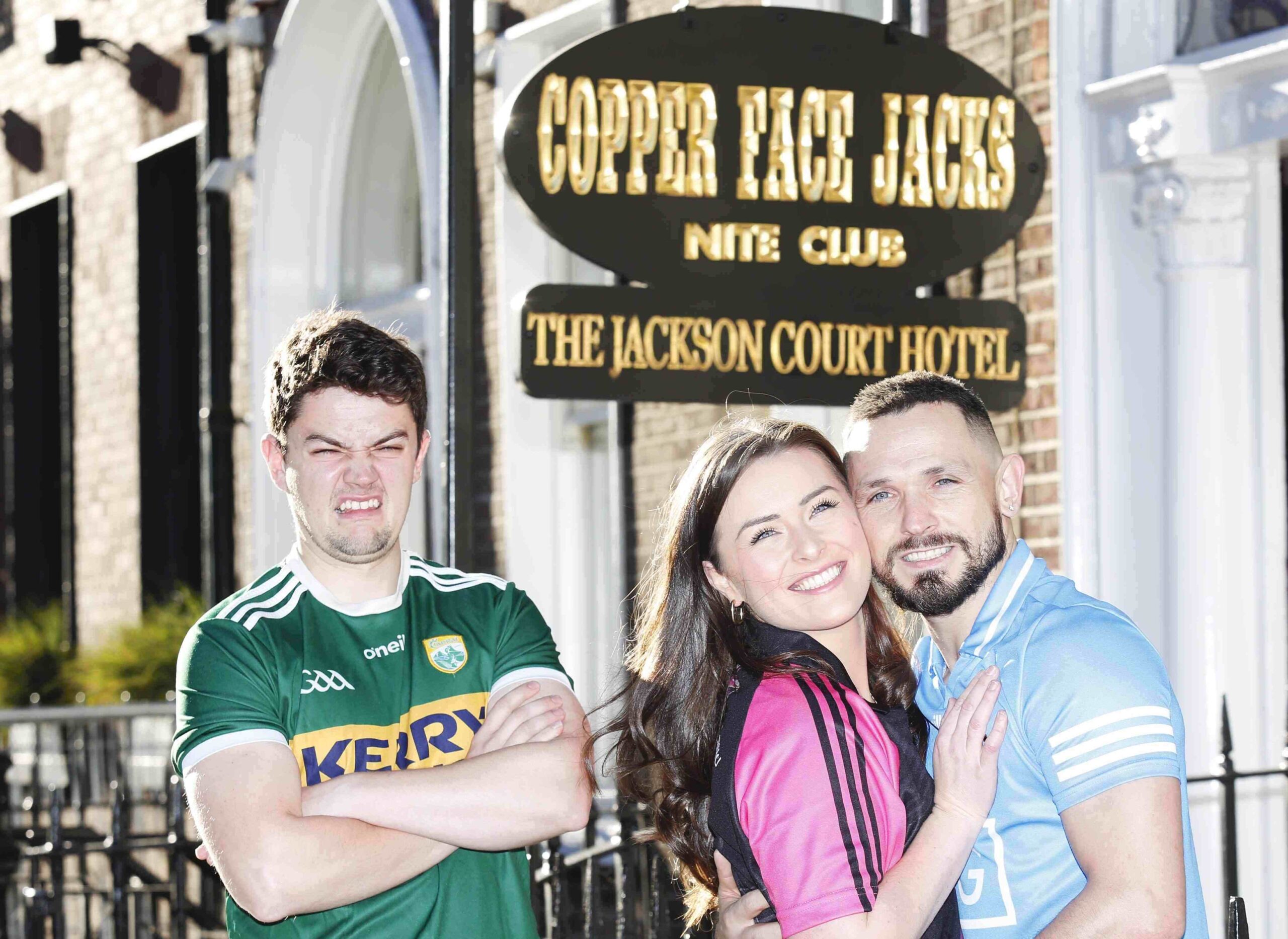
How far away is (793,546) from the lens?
100.0 inches

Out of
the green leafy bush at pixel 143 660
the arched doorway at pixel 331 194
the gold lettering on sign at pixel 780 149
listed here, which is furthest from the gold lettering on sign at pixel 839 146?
the green leafy bush at pixel 143 660

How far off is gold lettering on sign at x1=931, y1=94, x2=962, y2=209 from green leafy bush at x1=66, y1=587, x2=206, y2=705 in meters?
6.73

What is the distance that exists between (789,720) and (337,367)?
972mm

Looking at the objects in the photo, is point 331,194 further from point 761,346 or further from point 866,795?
point 866,795

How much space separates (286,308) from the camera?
1031 centimetres

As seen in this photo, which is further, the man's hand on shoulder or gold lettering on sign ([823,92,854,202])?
gold lettering on sign ([823,92,854,202])

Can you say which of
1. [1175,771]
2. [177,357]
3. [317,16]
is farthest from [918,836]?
[177,357]

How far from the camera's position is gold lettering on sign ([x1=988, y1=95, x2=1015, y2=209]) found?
15.4 ft

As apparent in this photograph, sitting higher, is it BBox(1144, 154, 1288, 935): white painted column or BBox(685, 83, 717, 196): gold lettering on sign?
BBox(685, 83, 717, 196): gold lettering on sign

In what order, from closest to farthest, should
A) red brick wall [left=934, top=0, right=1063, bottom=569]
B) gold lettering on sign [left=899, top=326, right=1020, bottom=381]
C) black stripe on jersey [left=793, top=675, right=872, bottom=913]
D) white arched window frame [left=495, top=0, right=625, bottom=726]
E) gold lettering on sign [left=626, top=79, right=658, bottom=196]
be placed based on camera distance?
1. black stripe on jersey [left=793, top=675, right=872, bottom=913]
2. gold lettering on sign [left=626, top=79, right=658, bottom=196]
3. gold lettering on sign [left=899, top=326, right=1020, bottom=381]
4. red brick wall [left=934, top=0, right=1063, bottom=569]
5. white arched window frame [left=495, top=0, right=625, bottom=726]

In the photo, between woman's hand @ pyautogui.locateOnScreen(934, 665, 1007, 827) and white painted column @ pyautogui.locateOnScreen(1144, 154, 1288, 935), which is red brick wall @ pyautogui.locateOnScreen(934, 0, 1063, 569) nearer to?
white painted column @ pyautogui.locateOnScreen(1144, 154, 1288, 935)

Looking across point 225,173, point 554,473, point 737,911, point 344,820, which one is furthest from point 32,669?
point 737,911

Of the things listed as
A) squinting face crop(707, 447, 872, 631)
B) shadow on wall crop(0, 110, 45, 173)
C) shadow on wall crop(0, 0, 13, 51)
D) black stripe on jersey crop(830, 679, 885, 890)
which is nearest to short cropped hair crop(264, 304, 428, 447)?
squinting face crop(707, 447, 872, 631)

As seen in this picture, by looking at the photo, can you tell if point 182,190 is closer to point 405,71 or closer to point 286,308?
point 286,308
